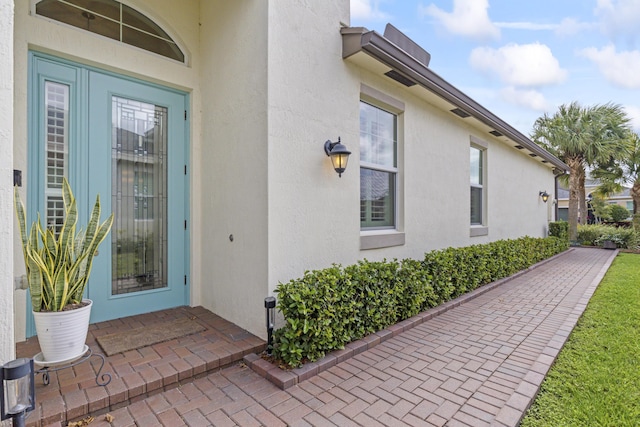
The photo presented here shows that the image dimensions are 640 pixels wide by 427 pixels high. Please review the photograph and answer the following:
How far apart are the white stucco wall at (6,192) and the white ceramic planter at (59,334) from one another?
33 centimetres

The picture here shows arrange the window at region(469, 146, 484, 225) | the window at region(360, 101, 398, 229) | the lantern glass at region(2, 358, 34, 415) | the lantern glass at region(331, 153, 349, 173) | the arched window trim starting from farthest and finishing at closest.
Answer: the window at region(469, 146, 484, 225) < the window at region(360, 101, 398, 229) < the lantern glass at region(331, 153, 349, 173) < the arched window trim < the lantern glass at region(2, 358, 34, 415)

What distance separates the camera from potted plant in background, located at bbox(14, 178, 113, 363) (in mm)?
2365

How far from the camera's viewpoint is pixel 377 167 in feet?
16.5

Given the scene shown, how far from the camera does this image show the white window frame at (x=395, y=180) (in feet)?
15.5

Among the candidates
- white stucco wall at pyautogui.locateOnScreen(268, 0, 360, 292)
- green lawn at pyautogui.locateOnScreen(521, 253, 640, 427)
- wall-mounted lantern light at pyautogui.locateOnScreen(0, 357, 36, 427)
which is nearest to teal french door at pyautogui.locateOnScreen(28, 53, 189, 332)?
white stucco wall at pyautogui.locateOnScreen(268, 0, 360, 292)

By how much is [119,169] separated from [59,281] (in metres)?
→ 1.84

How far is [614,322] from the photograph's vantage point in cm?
440

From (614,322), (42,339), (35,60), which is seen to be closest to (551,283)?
(614,322)

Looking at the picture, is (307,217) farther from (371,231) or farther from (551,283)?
(551,283)

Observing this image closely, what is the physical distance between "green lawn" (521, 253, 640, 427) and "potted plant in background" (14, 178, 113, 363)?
3.46 meters

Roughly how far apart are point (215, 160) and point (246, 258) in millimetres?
1427

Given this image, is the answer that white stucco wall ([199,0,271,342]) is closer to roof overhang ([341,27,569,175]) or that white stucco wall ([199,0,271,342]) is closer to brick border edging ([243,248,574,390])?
brick border edging ([243,248,574,390])

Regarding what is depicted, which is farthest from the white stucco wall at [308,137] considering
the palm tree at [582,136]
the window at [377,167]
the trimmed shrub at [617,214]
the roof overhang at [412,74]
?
the trimmed shrub at [617,214]

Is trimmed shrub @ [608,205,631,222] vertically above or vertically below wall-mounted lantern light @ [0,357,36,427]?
above
